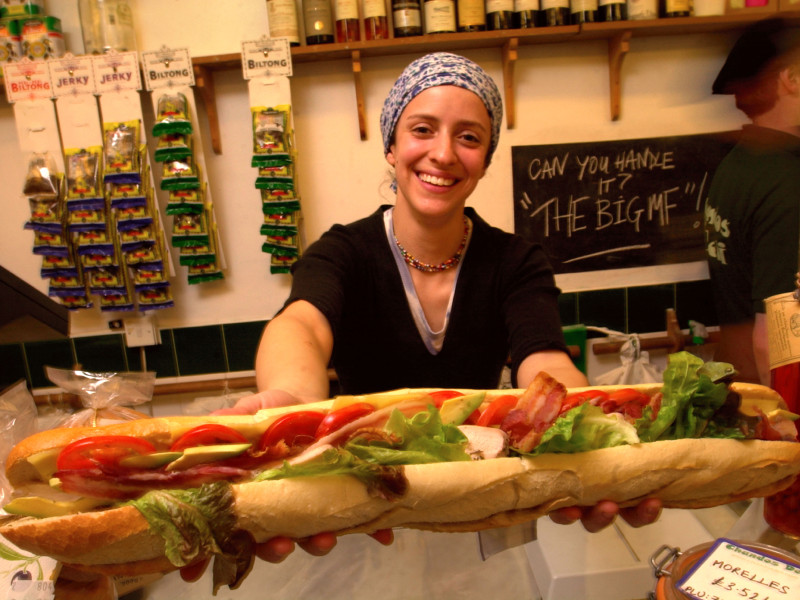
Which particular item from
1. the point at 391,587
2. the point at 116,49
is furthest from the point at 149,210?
the point at 391,587

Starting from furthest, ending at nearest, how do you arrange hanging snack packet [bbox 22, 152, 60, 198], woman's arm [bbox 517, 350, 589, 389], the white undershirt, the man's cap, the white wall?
the white wall < hanging snack packet [bbox 22, 152, 60, 198] < the man's cap < the white undershirt < woman's arm [bbox 517, 350, 589, 389]

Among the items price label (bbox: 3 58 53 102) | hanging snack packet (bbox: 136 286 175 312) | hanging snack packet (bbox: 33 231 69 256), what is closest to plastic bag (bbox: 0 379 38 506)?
hanging snack packet (bbox: 136 286 175 312)

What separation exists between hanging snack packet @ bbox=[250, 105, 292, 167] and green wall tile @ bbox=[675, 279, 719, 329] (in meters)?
2.77

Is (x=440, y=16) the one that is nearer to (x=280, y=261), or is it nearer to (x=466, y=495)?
(x=280, y=261)

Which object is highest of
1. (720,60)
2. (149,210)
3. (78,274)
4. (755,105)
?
(720,60)

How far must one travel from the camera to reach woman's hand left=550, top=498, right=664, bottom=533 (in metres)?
1.42

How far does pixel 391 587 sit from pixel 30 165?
3141 millimetres

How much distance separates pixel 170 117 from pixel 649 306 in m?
3.26

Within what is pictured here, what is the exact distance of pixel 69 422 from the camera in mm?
1824

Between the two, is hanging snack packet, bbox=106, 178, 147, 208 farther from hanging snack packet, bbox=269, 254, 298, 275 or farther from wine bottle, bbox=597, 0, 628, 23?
wine bottle, bbox=597, 0, 628, 23

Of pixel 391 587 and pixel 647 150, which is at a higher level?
pixel 647 150

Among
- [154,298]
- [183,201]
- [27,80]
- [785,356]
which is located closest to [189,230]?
[183,201]

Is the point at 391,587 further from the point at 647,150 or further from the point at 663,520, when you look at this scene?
the point at 647,150

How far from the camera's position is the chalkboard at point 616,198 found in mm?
3553
